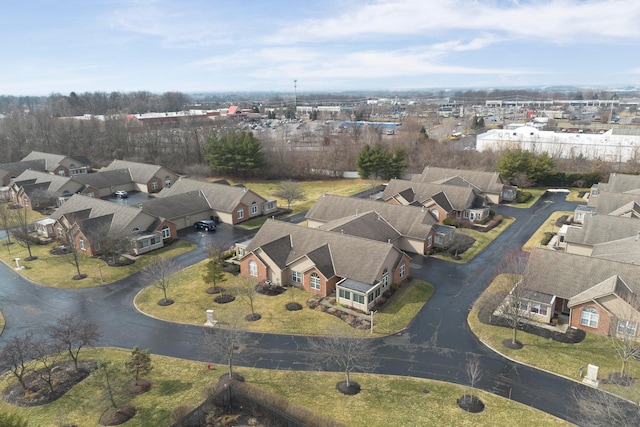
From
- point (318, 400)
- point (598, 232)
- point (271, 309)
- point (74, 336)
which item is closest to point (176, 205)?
point (271, 309)

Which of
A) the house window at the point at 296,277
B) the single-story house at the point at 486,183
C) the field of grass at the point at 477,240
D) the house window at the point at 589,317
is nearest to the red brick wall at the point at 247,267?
the house window at the point at 296,277

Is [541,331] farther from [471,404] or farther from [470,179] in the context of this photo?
[470,179]

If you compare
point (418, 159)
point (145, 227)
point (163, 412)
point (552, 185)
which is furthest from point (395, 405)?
point (418, 159)

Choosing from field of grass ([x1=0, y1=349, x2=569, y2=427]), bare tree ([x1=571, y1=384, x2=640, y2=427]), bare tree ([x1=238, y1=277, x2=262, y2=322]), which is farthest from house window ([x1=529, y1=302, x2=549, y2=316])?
bare tree ([x1=238, y1=277, x2=262, y2=322])

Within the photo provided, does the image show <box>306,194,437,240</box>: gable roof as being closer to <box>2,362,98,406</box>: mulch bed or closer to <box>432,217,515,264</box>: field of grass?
<box>432,217,515,264</box>: field of grass

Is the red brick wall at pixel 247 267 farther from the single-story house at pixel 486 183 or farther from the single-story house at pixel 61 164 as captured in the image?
the single-story house at pixel 61 164

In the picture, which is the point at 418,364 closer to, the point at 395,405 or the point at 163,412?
the point at 395,405
